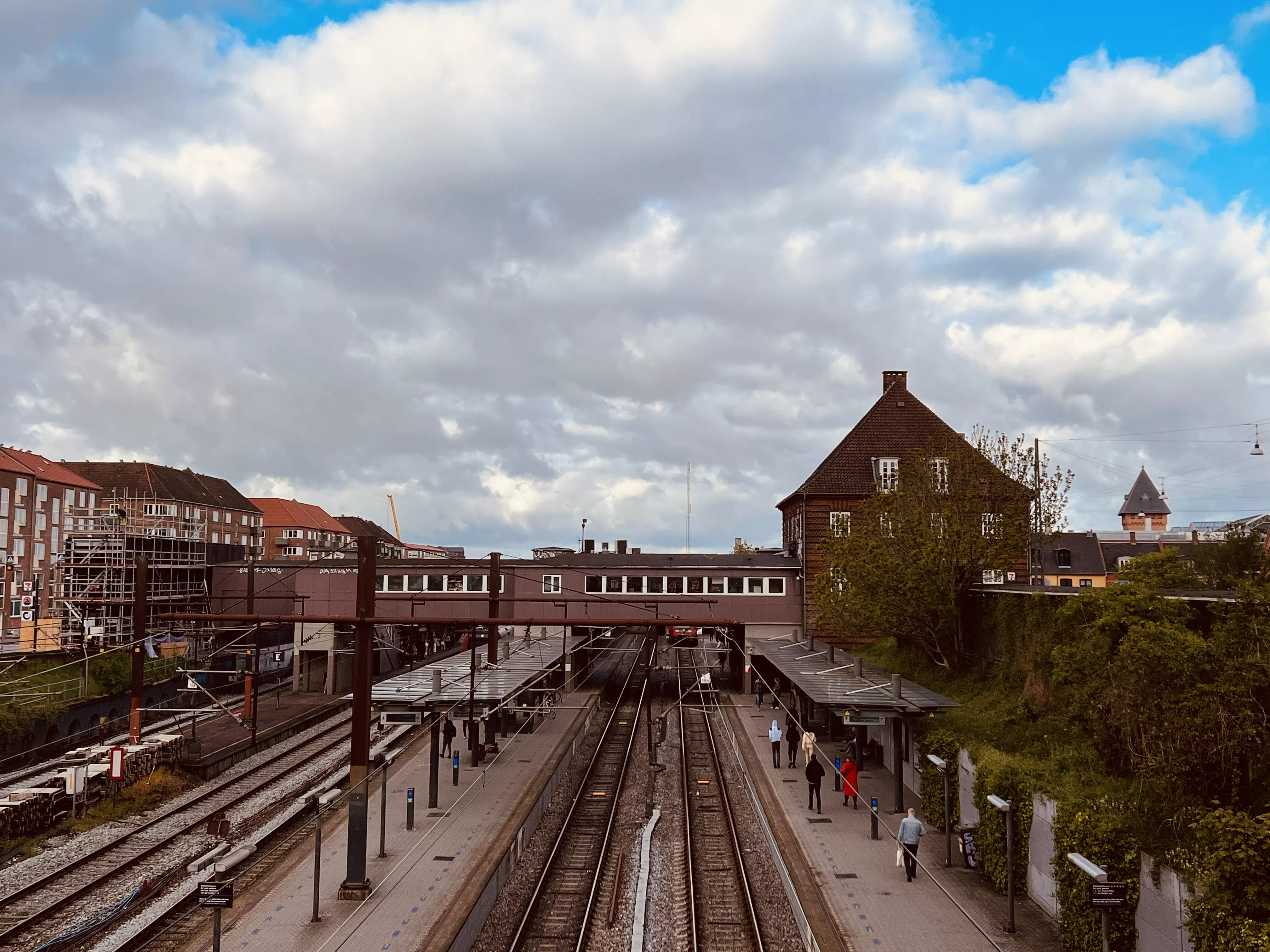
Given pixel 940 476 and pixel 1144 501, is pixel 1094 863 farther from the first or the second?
pixel 1144 501

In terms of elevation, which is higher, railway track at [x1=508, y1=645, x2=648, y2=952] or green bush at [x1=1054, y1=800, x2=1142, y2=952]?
green bush at [x1=1054, y1=800, x2=1142, y2=952]

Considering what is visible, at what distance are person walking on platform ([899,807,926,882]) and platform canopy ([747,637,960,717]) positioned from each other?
402cm

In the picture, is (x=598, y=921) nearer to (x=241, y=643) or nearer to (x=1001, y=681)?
(x=1001, y=681)

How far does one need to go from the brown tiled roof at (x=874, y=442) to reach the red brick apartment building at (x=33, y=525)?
5199cm

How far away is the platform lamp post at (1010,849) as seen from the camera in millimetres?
16109

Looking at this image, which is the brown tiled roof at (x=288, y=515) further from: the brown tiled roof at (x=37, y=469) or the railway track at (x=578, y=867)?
the railway track at (x=578, y=867)

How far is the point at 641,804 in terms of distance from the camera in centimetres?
2803

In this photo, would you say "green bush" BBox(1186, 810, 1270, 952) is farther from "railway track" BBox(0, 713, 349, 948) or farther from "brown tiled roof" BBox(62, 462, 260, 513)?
"brown tiled roof" BBox(62, 462, 260, 513)

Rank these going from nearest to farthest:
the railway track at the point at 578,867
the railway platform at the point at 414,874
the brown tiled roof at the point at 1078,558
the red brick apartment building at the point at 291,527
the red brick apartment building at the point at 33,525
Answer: the railway platform at the point at 414,874
the railway track at the point at 578,867
the red brick apartment building at the point at 33,525
the brown tiled roof at the point at 1078,558
the red brick apartment building at the point at 291,527

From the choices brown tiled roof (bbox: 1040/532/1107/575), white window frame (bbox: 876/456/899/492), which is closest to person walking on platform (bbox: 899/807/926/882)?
white window frame (bbox: 876/456/899/492)

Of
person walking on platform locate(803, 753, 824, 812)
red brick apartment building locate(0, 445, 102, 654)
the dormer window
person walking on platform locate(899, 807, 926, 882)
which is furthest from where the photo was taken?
red brick apartment building locate(0, 445, 102, 654)

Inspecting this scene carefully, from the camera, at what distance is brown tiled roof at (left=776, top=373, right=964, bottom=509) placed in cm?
5369

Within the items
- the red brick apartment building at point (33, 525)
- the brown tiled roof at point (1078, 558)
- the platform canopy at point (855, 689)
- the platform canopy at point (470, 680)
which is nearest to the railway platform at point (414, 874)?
the platform canopy at point (470, 680)

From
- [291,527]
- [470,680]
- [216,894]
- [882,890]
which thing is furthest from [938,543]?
[291,527]
